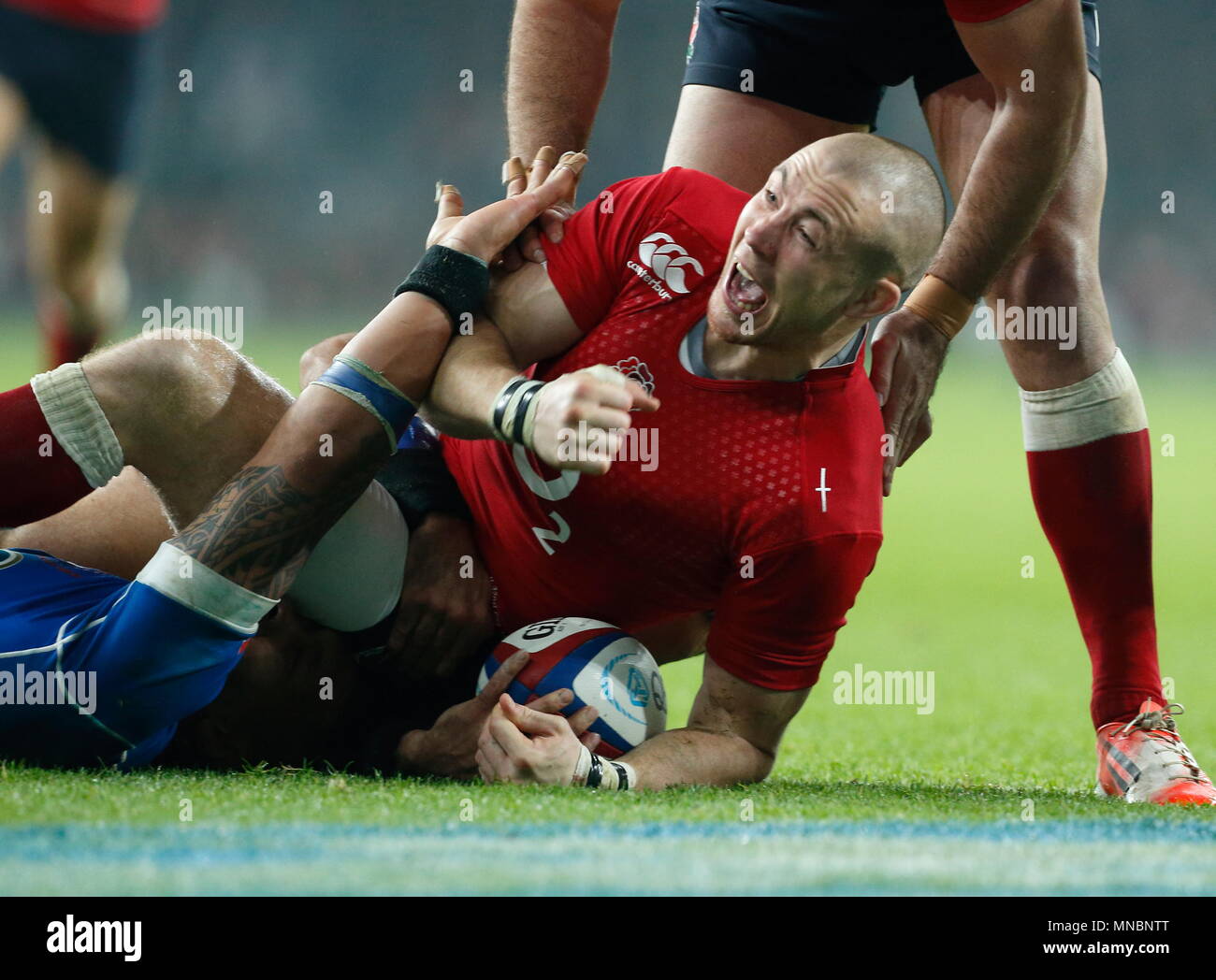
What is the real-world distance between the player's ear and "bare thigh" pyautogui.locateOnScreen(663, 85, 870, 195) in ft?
3.01

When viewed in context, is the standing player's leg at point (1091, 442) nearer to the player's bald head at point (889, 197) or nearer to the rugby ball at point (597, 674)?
the player's bald head at point (889, 197)

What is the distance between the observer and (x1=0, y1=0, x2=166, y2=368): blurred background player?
638cm

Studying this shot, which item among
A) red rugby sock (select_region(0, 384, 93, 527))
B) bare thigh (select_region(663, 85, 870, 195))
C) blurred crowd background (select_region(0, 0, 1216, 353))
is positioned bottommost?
red rugby sock (select_region(0, 384, 93, 527))

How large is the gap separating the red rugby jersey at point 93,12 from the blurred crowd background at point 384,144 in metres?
9.73

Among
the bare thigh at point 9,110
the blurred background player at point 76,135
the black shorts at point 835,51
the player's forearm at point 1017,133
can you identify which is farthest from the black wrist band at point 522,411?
the bare thigh at point 9,110

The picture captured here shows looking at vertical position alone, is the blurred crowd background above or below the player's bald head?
above

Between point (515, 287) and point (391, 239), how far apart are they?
16.1 metres

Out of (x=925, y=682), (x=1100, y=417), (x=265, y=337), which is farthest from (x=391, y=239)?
(x=1100, y=417)

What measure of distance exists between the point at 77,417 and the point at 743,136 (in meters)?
1.78

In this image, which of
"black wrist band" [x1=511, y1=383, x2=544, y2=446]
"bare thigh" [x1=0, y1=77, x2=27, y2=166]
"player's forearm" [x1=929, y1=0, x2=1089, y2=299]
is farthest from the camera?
"bare thigh" [x1=0, y1=77, x2=27, y2=166]

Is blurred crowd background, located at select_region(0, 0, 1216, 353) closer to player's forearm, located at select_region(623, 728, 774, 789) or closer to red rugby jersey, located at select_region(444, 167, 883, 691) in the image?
red rugby jersey, located at select_region(444, 167, 883, 691)

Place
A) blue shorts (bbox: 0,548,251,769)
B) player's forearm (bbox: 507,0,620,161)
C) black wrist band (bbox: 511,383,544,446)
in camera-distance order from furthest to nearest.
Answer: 1. player's forearm (bbox: 507,0,620,161)
2. blue shorts (bbox: 0,548,251,769)
3. black wrist band (bbox: 511,383,544,446)

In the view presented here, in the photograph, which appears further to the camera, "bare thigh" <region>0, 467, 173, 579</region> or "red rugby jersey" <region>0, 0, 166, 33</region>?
"red rugby jersey" <region>0, 0, 166, 33</region>

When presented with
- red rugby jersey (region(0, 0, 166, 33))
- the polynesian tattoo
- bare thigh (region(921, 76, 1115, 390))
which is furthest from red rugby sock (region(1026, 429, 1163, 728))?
red rugby jersey (region(0, 0, 166, 33))
